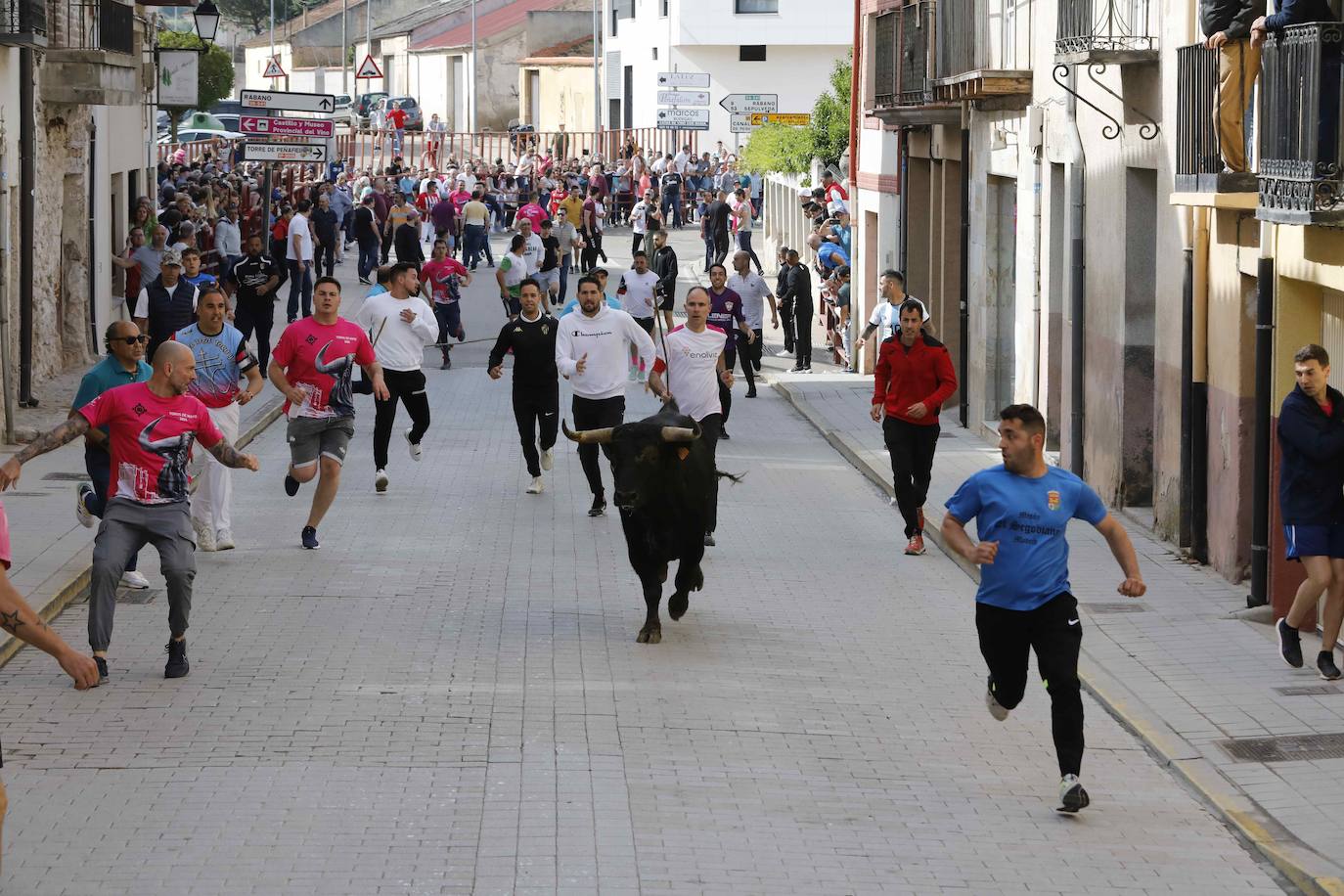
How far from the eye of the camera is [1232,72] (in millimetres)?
13469

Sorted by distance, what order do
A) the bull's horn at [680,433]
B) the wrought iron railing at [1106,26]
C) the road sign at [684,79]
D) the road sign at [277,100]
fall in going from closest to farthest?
the bull's horn at [680,433] → the wrought iron railing at [1106,26] → the road sign at [277,100] → the road sign at [684,79]

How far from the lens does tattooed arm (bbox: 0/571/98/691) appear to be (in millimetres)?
7891

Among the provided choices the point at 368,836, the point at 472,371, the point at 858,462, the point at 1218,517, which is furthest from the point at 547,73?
the point at 368,836

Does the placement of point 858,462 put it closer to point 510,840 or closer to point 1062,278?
point 1062,278

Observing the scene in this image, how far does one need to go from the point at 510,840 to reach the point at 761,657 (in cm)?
368

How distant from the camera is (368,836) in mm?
7906

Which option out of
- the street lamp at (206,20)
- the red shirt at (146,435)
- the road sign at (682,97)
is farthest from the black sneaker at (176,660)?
the road sign at (682,97)

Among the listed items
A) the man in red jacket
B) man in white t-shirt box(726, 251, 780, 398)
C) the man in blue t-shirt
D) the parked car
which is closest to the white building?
the parked car

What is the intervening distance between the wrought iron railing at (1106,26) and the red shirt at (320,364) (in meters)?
6.15

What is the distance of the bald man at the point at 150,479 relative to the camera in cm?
1036

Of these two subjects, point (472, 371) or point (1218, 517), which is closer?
point (1218, 517)

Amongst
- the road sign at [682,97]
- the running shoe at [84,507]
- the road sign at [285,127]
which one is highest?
the road sign at [682,97]

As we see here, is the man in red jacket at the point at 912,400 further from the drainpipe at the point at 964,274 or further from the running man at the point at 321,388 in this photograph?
the drainpipe at the point at 964,274

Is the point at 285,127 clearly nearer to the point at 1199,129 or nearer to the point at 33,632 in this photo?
the point at 1199,129
